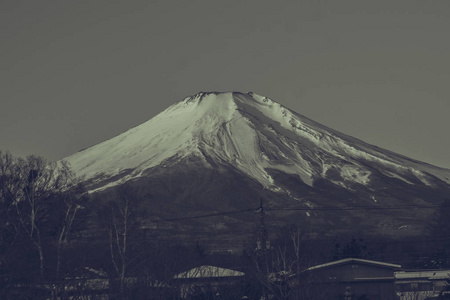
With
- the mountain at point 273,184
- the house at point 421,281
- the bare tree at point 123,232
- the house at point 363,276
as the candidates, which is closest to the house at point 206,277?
the bare tree at point 123,232

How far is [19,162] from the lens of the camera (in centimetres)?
5694

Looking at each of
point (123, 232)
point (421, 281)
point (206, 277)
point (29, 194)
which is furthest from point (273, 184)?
point (29, 194)

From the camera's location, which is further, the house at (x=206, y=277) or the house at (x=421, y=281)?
the house at (x=421, y=281)

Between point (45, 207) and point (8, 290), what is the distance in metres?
8.89

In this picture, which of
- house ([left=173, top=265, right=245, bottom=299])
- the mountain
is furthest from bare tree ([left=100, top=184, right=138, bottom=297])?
the mountain

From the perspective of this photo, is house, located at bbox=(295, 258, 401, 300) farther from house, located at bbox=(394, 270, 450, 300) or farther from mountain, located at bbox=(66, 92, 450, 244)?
mountain, located at bbox=(66, 92, 450, 244)

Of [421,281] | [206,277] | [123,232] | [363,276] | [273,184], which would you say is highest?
[273,184]

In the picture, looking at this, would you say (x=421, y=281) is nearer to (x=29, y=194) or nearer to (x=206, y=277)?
(x=206, y=277)

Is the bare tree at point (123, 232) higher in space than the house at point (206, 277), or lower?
higher

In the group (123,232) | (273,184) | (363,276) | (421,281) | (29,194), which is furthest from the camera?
(273,184)

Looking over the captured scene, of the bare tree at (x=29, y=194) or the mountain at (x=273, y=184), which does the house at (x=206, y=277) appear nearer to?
the bare tree at (x=29, y=194)

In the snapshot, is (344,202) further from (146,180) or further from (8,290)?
(8,290)

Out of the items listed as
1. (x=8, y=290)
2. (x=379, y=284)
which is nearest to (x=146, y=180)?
(x=379, y=284)

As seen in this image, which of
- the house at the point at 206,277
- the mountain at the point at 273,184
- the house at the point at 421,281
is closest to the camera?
the house at the point at 206,277
